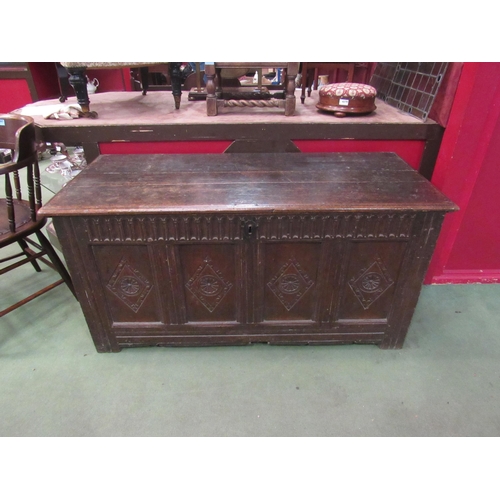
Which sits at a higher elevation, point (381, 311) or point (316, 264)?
point (316, 264)

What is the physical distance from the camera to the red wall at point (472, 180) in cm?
168

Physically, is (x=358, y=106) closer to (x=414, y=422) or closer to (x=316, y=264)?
(x=316, y=264)

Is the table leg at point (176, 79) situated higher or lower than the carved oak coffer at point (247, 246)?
higher

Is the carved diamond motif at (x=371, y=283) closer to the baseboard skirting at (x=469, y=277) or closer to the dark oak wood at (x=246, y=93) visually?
the baseboard skirting at (x=469, y=277)

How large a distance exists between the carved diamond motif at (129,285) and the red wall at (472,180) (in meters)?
1.67

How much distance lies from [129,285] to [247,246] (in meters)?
0.58

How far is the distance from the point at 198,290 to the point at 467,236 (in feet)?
5.45

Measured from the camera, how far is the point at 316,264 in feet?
5.06

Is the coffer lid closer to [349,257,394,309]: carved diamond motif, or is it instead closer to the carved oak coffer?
the carved oak coffer

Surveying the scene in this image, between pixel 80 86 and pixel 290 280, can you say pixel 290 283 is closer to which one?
pixel 290 280

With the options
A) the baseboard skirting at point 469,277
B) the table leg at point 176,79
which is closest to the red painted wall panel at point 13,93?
the table leg at point 176,79

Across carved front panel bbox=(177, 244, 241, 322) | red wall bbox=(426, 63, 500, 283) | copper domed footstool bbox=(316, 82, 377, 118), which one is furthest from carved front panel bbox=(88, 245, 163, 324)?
red wall bbox=(426, 63, 500, 283)

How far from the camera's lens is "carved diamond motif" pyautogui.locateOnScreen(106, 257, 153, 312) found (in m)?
1.55

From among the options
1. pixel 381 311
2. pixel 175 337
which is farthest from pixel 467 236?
pixel 175 337
